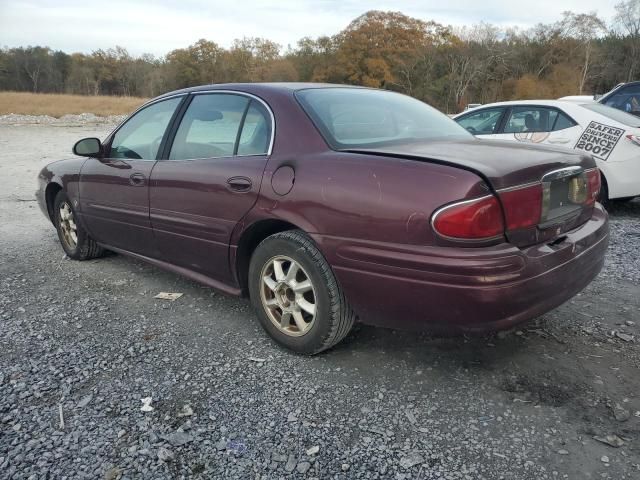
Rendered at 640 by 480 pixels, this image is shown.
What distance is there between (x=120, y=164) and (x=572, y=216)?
323cm

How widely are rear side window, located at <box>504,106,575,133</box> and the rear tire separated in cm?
531

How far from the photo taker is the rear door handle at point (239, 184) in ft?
9.70

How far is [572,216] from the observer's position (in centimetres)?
269

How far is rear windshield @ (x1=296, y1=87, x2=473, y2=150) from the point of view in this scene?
9.39ft

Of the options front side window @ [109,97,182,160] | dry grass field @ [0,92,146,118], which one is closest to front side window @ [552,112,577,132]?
front side window @ [109,97,182,160]

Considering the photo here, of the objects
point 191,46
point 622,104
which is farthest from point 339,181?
point 191,46

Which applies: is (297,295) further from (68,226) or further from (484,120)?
(484,120)

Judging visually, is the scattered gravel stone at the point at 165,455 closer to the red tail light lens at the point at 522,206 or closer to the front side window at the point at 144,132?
the red tail light lens at the point at 522,206

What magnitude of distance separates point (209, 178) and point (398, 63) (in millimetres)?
64512

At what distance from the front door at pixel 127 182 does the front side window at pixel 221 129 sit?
0.79 ft

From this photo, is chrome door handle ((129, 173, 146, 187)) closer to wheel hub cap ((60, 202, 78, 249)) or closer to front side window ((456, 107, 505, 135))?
wheel hub cap ((60, 202, 78, 249))

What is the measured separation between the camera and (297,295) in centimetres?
287

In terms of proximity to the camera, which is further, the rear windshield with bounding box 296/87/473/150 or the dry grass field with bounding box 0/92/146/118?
the dry grass field with bounding box 0/92/146/118

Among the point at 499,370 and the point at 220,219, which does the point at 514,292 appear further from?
the point at 220,219
